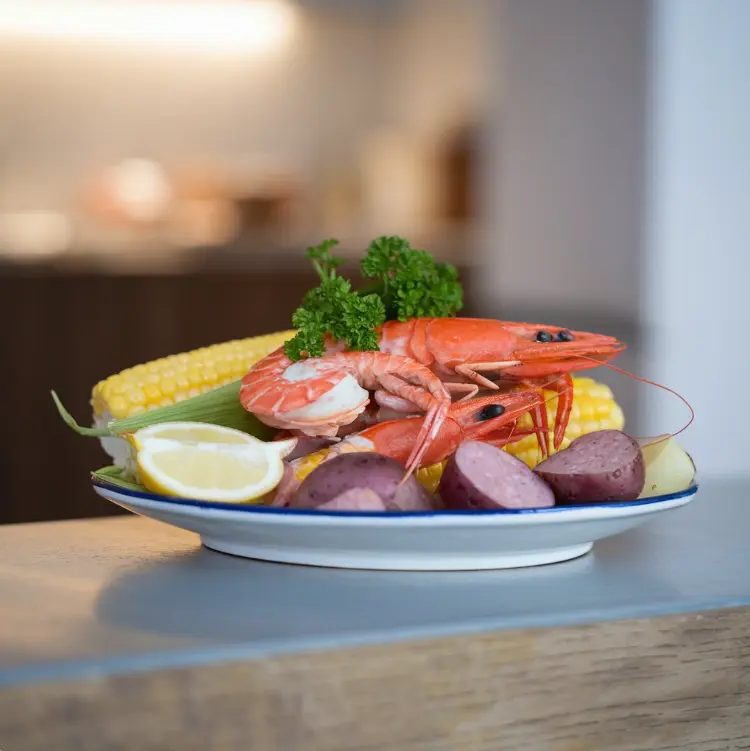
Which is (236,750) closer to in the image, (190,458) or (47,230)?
(190,458)

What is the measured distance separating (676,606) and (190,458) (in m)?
0.38

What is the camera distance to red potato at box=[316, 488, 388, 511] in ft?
2.54

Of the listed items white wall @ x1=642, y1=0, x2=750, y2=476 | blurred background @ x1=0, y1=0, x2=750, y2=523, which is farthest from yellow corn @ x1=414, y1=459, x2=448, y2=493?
white wall @ x1=642, y1=0, x2=750, y2=476

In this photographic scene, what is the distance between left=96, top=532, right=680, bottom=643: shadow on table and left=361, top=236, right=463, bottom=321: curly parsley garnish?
33 cm

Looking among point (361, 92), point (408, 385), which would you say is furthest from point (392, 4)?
point (408, 385)

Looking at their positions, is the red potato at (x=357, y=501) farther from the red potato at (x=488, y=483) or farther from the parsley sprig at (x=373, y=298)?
the parsley sprig at (x=373, y=298)

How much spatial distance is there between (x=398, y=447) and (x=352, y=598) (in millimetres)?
221

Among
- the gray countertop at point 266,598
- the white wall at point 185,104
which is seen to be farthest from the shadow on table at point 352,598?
the white wall at point 185,104

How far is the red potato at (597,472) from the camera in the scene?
2.73 ft

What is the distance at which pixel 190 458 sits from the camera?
2.77ft

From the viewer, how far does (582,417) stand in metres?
1.18

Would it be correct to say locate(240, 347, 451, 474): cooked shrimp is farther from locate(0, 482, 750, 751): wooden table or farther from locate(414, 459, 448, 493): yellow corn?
locate(0, 482, 750, 751): wooden table

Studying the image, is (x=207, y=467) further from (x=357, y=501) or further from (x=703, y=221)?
(x=703, y=221)

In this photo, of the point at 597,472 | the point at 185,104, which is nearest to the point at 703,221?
the point at 597,472
